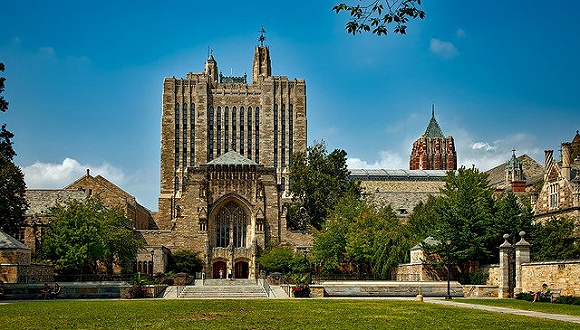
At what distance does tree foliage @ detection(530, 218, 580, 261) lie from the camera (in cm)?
4522

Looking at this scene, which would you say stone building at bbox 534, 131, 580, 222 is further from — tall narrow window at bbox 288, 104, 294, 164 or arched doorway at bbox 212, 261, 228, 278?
tall narrow window at bbox 288, 104, 294, 164

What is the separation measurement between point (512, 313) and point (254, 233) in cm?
4991

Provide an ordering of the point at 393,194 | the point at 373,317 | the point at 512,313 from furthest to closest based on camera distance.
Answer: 1. the point at 393,194
2. the point at 512,313
3. the point at 373,317

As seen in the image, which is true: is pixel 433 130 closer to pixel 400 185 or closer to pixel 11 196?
pixel 400 185

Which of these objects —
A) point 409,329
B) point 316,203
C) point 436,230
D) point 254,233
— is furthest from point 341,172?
point 409,329

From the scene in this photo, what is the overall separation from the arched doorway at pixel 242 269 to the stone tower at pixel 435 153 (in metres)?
82.5

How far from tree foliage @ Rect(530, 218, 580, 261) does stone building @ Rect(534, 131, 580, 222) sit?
5.36m

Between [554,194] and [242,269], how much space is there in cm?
3048

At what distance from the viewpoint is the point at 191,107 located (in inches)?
4321

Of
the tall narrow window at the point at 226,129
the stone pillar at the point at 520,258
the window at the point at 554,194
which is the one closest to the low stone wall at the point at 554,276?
the stone pillar at the point at 520,258

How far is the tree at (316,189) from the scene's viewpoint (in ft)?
276

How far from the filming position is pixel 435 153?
154500 mm

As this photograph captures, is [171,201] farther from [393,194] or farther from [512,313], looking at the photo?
[512,313]

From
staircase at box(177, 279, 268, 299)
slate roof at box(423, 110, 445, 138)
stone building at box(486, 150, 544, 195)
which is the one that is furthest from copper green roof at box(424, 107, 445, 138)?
staircase at box(177, 279, 268, 299)
